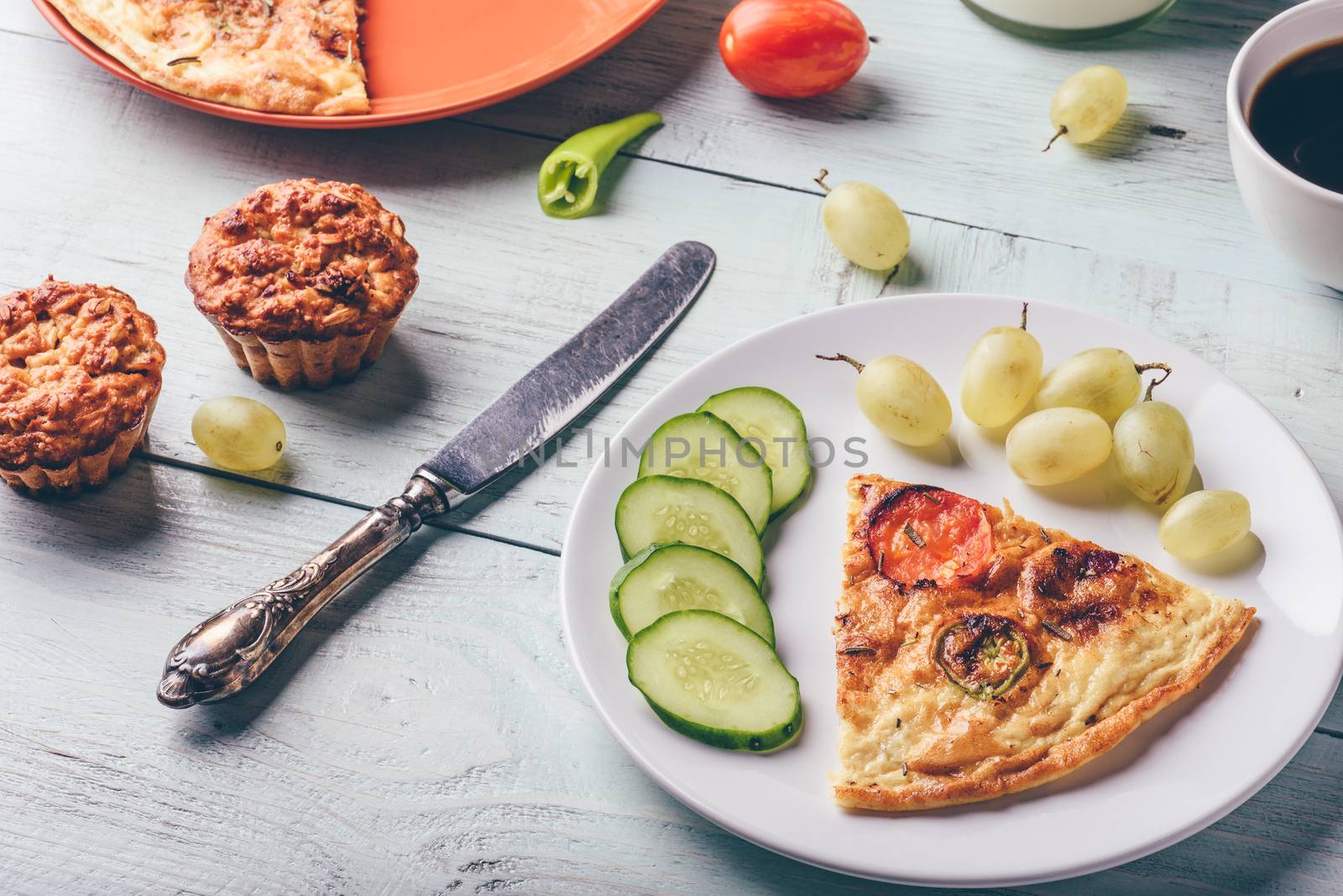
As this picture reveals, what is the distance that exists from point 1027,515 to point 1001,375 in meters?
0.33

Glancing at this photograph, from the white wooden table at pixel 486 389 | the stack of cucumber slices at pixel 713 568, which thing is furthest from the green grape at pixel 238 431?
the stack of cucumber slices at pixel 713 568

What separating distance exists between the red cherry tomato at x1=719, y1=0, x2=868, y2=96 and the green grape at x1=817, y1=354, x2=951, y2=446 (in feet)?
3.60

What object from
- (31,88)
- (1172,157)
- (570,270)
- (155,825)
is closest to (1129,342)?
(1172,157)

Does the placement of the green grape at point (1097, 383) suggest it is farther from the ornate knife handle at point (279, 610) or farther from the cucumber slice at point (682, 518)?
the ornate knife handle at point (279, 610)

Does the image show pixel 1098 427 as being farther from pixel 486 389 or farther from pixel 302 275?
pixel 302 275

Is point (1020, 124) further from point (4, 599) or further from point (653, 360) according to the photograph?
point (4, 599)

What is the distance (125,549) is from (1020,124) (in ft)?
8.88

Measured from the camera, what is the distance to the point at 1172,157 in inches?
127

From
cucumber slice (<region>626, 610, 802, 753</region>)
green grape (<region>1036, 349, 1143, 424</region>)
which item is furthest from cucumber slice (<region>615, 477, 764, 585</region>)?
green grape (<region>1036, 349, 1143, 424</region>)

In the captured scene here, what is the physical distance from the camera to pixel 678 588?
226 cm

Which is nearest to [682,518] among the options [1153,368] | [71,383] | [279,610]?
[279,610]

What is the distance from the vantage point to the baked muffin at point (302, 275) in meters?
2.59

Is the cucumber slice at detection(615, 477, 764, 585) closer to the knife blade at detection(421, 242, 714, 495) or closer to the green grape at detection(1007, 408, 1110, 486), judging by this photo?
the knife blade at detection(421, 242, 714, 495)

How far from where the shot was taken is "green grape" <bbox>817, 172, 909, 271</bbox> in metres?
2.88
